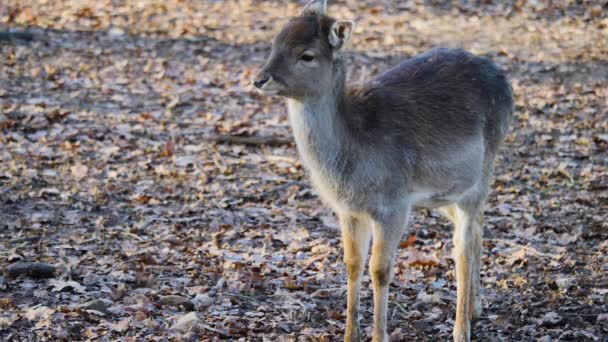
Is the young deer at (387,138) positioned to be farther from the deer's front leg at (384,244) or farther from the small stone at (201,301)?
the small stone at (201,301)

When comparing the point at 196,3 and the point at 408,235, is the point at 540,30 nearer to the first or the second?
the point at 196,3

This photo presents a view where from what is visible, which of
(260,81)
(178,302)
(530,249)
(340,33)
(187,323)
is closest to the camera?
(260,81)

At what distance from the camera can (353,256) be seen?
6.13 m

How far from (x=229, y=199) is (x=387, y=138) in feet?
11.2

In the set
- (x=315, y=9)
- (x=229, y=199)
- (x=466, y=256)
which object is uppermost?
(x=315, y=9)

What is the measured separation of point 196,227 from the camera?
27.7 ft

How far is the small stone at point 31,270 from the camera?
23.0 feet

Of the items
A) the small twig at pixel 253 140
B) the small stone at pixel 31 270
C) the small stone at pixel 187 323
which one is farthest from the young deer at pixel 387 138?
the small twig at pixel 253 140

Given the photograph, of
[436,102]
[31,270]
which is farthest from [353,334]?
[31,270]

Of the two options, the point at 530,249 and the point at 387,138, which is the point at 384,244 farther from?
the point at 530,249

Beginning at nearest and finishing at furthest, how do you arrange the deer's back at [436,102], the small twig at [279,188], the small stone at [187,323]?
the deer's back at [436,102]
the small stone at [187,323]
the small twig at [279,188]

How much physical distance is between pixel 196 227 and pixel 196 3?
33.0 feet

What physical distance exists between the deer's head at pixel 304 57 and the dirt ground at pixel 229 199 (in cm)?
189

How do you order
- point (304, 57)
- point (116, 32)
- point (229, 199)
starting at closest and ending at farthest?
point (304, 57)
point (229, 199)
point (116, 32)
